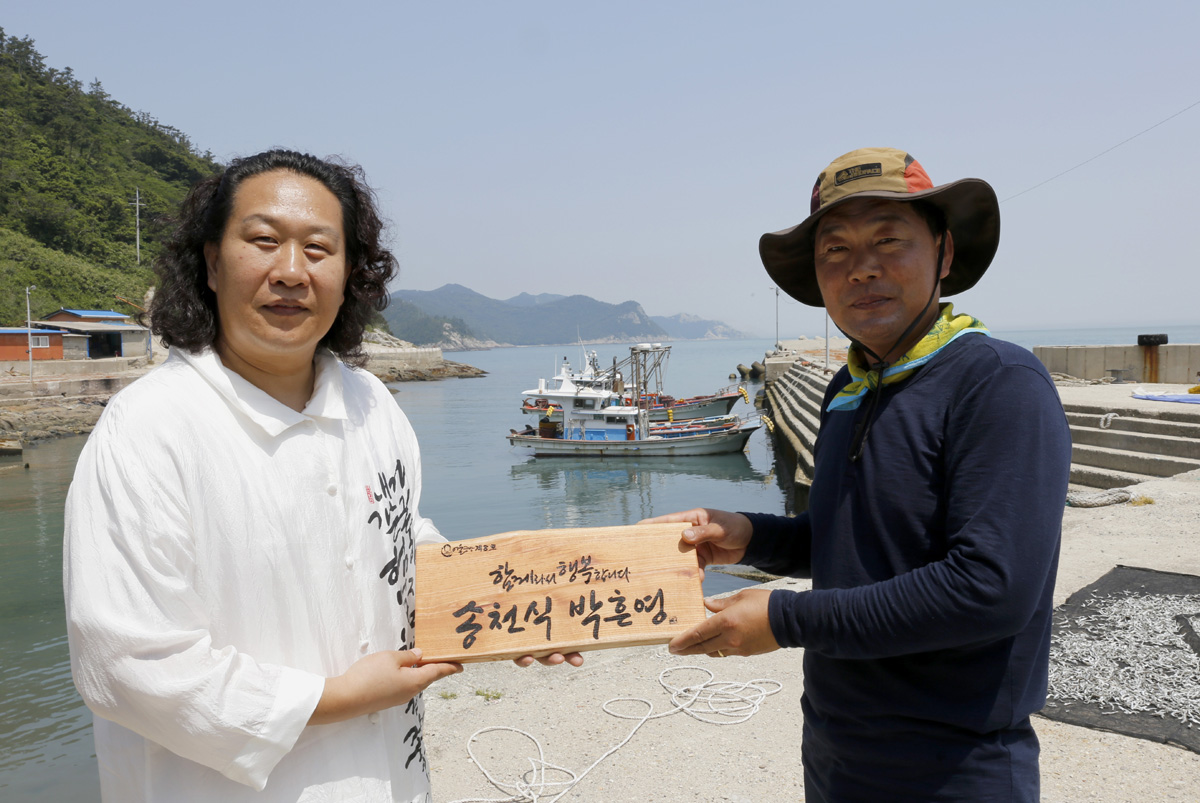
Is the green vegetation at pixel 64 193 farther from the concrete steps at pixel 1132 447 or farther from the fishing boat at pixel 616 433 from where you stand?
the concrete steps at pixel 1132 447

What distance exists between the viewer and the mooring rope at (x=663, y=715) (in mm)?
3436

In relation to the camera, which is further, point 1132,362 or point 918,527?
point 1132,362

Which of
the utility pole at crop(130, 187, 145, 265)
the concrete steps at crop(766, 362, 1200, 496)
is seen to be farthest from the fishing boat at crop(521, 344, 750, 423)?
the utility pole at crop(130, 187, 145, 265)

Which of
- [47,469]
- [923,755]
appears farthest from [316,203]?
[47,469]

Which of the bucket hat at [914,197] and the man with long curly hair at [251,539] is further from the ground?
the bucket hat at [914,197]

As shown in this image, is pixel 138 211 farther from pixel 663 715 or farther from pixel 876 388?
pixel 876 388

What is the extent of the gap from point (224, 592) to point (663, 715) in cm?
311

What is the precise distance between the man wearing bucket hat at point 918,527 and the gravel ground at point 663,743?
188cm

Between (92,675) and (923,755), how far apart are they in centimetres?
163

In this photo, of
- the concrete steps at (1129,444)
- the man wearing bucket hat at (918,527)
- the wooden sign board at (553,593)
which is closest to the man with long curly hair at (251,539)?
the wooden sign board at (553,593)

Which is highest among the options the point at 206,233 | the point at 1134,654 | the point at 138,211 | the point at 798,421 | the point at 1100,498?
the point at 138,211

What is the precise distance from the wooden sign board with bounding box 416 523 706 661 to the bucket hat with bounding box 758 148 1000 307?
99 centimetres

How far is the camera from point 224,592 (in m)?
1.50

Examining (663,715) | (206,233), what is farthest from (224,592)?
(663,715)
